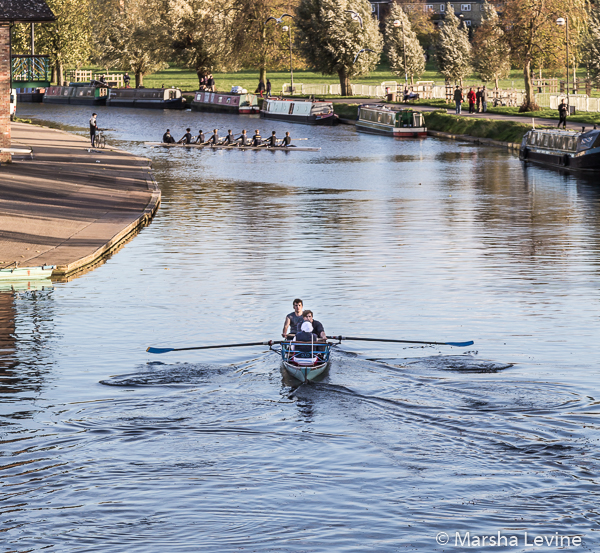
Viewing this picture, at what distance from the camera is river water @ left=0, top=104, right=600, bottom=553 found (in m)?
13.3

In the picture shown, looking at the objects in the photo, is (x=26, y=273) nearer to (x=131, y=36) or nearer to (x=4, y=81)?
(x=4, y=81)

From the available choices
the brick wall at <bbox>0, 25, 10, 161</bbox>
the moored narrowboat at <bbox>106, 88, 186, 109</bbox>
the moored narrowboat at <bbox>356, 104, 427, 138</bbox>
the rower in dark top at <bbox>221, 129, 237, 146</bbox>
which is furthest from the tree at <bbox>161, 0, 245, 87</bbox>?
the brick wall at <bbox>0, 25, 10, 161</bbox>

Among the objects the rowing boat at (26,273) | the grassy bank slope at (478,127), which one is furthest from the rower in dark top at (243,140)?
the rowing boat at (26,273)

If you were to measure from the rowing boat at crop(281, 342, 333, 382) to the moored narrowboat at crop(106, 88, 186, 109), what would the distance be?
96.4m

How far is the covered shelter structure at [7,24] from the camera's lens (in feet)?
155

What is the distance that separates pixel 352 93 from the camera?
11481 centimetres

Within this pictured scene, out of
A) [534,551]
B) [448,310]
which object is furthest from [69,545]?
[448,310]

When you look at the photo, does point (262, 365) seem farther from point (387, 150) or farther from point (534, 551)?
point (387, 150)

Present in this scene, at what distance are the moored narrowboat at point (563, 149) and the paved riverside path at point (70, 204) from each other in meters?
21.3

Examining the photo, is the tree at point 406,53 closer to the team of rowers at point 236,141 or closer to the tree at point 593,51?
the tree at point 593,51

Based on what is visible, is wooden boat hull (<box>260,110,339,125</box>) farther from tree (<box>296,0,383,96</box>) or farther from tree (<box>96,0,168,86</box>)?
tree (<box>96,0,168,86</box>)

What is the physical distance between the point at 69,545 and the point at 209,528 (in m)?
1.70

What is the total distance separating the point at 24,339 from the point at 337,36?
89223 millimetres

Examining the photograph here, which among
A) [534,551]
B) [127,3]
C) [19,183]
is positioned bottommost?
[534,551]
